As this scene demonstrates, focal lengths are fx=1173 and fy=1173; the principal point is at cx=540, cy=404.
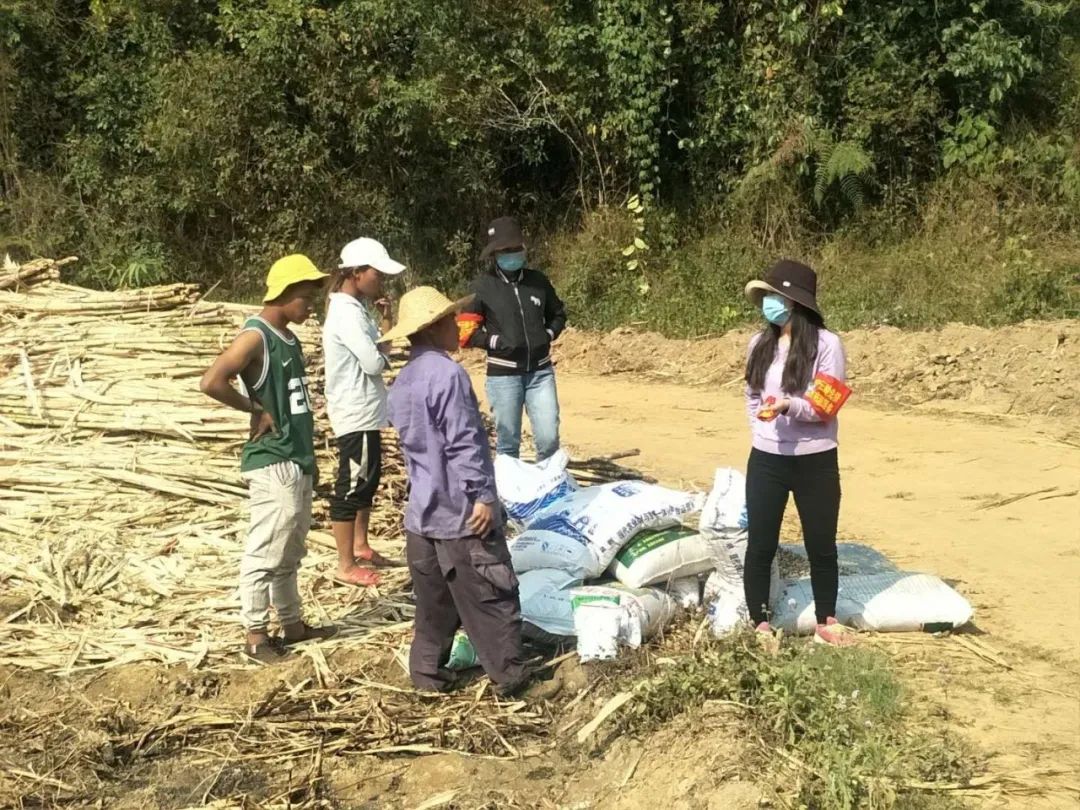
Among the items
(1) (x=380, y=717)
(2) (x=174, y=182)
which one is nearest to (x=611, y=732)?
(1) (x=380, y=717)

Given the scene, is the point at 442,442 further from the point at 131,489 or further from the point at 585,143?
the point at 585,143

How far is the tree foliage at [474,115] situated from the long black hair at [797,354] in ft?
32.7

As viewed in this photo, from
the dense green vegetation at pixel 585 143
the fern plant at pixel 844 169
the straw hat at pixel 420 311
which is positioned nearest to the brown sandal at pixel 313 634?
the straw hat at pixel 420 311

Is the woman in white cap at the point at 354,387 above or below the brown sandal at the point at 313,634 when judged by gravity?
above

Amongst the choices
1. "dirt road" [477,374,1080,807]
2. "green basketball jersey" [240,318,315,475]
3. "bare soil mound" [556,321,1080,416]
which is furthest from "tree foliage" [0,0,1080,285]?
"green basketball jersey" [240,318,315,475]

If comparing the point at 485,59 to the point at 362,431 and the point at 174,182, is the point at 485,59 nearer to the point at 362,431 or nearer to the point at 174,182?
the point at 174,182

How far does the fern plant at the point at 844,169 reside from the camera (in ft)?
45.9

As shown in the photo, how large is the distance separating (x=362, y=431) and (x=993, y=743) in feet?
10.4

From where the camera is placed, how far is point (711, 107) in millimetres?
15234

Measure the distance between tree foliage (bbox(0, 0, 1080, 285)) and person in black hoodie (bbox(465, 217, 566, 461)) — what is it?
8.67 meters

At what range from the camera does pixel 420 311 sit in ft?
14.5

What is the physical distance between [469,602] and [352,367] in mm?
Result: 1706

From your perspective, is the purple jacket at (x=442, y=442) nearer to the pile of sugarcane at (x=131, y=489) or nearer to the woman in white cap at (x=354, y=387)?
the pile of sugarcane at (x=131, y=489)

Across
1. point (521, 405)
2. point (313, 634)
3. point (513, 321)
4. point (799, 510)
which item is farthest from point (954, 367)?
point (313, 634)
